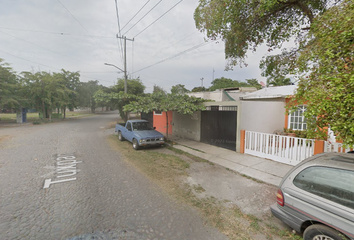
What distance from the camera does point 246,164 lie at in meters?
6.56

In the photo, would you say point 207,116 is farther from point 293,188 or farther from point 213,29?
point 293,188

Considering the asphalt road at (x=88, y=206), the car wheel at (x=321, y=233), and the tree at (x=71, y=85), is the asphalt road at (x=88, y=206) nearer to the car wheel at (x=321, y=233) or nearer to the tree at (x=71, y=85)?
the car wheel at (x=321, y=233)

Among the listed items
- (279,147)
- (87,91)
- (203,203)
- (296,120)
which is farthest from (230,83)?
(203,203)

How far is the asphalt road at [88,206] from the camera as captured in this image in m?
2.99

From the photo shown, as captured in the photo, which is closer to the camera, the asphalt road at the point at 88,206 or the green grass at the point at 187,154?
the asphalt road at the point at 88,206

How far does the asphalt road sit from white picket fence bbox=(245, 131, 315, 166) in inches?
181

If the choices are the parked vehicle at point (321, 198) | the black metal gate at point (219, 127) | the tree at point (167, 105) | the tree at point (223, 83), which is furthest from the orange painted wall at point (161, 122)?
the tree at point (223, 83)

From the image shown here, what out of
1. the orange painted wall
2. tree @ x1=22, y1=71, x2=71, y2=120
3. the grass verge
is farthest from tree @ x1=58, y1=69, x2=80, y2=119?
the grass verge

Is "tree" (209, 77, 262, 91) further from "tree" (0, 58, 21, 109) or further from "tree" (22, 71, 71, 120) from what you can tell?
"tree" (0, 58, 21, 109)

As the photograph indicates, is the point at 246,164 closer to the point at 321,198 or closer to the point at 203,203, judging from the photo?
the point at 203,203

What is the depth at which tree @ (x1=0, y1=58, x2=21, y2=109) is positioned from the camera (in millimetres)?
18875

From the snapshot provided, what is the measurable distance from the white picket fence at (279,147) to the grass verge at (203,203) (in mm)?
2296

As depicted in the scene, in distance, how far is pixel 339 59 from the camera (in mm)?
2979

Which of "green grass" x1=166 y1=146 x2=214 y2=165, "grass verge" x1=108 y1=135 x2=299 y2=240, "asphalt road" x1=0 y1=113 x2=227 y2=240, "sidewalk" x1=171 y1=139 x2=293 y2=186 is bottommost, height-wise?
"green grass" x1=166 y1=146 x2=214 y2=165
